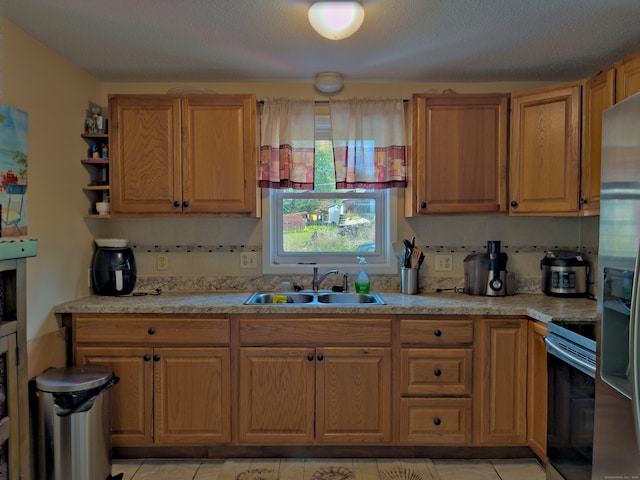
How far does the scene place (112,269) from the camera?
2.57 meters

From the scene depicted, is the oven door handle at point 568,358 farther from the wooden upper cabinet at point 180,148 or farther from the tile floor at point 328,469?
the wooden upper cabinet at point 180,148

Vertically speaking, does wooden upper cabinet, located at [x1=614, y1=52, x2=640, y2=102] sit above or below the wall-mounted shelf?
above

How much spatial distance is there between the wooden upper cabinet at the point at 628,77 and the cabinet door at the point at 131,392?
9.10ft

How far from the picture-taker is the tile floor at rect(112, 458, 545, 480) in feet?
7.16

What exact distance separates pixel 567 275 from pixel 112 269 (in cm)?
279

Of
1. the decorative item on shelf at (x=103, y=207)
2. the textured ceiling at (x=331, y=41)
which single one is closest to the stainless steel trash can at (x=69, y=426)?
the decorative item on shelf at (x=103, y=207)

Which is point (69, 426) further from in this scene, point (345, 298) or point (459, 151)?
point (459, 151)

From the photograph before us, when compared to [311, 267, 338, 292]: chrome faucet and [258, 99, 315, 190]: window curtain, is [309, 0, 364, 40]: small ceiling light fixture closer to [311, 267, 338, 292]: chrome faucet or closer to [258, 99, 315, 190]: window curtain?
[258, 99, 315, 190]: window curtain

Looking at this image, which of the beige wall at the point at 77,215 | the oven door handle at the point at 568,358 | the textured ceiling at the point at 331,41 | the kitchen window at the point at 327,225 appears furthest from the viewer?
the kitchen window at the point at 327,225

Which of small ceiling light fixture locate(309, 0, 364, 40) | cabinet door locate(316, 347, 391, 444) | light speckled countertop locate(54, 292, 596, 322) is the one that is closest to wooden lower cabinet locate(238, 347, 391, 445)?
cabinet door locate(316, 347, 391, 444)

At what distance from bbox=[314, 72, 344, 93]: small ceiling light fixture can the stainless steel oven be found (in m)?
1.83

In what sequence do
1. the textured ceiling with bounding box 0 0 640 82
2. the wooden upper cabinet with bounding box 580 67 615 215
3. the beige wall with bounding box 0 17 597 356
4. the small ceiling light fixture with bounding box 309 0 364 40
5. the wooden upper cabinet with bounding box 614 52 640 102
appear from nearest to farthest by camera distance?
the small ceiling light fixture with bounding box 309 0 364 40, the textured ceiling with bounding box 0 0 640 82, the wooden upper cabinet with bounding box 614 52 640 102, the beige wall with bounding box 0 17 597 356, the wooden upper cabinet with bounding box 580 67 615 215

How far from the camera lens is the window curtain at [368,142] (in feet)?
8.67

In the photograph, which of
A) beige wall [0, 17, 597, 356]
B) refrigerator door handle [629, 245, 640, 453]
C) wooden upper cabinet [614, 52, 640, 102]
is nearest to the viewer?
refrigerator door handle [629, 245, 640, 453]
